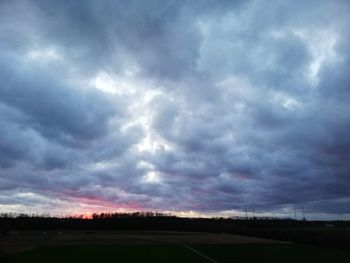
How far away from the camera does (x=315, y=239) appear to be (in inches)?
3007

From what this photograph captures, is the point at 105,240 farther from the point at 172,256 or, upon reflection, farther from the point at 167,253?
the point at 172,256

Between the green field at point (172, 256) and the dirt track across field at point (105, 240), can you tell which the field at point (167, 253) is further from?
the dirt track across field at point (105, 240)

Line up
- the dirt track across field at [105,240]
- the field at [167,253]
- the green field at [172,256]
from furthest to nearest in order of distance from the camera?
the dirt track across field at [105,240], the field at [167,253], the green field at [172,256]

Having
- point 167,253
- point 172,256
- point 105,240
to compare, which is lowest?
point 172,256

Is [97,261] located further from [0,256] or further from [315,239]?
[315,239]

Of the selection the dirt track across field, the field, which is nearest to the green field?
the field

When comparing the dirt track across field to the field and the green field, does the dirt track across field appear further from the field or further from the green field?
the green field

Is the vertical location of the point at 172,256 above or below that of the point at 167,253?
below

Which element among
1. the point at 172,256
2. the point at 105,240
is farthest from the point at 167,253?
the point at 105,240

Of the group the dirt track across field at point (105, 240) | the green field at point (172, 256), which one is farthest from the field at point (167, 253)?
the dirt track across field at point (105, 240)

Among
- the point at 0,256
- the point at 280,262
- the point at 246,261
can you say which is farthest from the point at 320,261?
the point at 0,256

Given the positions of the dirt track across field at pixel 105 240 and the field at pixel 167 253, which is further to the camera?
the dirt track across field at pixel 105 240

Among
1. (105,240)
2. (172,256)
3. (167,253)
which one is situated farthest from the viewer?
(105,240)

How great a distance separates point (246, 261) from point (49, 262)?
17.7 metres
